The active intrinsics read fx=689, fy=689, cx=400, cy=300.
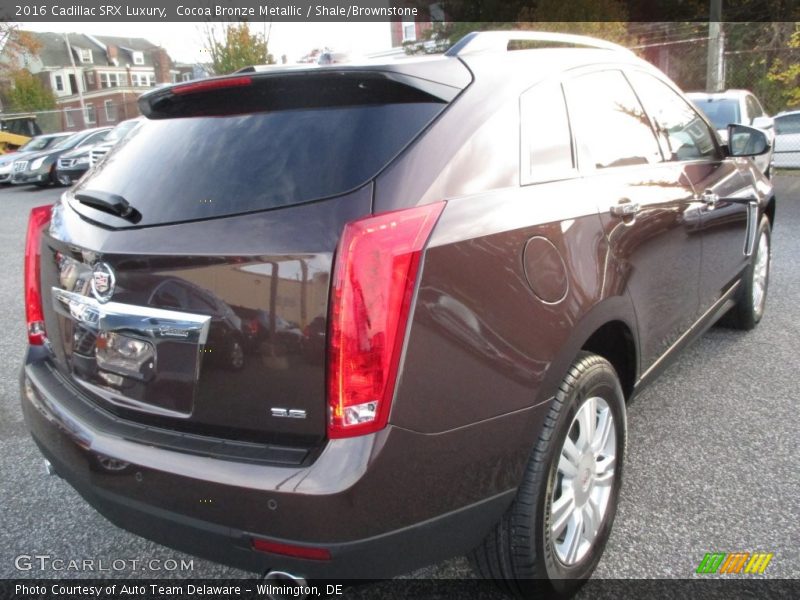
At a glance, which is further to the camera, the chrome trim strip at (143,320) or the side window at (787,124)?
the side window at (787,124)

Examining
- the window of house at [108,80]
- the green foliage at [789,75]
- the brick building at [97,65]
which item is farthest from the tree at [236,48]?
the window of house at [108,80]

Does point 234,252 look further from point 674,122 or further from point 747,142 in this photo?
point 747,142

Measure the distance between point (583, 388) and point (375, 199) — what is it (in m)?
0.90

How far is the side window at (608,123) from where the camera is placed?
240 centimetres

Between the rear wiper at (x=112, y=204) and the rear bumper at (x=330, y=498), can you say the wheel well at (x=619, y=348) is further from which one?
the rear wiper at (x=112, y=204)

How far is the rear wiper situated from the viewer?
1.93 m

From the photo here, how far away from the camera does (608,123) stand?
8.50 ft

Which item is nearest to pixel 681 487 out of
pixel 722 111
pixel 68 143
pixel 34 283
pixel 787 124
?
pixel 34 283

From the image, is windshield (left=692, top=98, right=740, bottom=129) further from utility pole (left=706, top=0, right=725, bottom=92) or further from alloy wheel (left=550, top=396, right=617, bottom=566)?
alloy wheel (left=550, top=396, right=617, bottom=566)

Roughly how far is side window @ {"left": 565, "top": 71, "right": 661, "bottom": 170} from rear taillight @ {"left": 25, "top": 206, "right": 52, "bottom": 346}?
1.86 meters

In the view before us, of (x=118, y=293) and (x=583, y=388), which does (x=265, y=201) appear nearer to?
(x=118, y=293)

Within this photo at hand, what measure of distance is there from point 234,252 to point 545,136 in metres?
1.08

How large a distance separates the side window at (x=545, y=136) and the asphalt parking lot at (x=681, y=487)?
52.5 inches

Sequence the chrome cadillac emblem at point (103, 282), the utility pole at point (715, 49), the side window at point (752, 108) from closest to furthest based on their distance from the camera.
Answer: the chrome cadillac emblem at point (103, 282) < the side window at point (752, 108) < the utility pole at point (715, 49)
